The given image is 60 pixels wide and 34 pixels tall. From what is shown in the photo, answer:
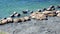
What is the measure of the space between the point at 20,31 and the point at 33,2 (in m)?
18.1

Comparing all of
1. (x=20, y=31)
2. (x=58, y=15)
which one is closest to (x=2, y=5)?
(x=58, y=15)

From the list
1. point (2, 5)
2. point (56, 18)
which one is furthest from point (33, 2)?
point (56, 18)

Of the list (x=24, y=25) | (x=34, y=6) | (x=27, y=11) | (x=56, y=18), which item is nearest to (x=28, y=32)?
(x=24, y=25)

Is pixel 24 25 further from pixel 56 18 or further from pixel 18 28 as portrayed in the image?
pixel 56 18

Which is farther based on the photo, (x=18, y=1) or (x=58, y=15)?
(x=18, y=1)

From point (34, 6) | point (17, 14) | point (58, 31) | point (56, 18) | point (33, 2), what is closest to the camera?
point (58, 31)

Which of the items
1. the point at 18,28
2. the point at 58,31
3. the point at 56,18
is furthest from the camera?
the point at 56,18

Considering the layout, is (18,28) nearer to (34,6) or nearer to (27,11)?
(27,11)

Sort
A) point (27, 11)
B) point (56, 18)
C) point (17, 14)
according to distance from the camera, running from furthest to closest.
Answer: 1. point (27, 11)
2. point (17, 14)
3. point (56, 18)

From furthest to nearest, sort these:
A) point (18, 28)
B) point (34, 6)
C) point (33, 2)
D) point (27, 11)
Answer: point (33, 2) → point (34, 6) → point (27, 11) → point (18, 28)

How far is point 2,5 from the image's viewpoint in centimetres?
3950

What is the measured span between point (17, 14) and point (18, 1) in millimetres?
12150

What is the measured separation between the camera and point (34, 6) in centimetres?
3850

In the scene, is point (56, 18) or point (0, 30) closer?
point (0, 30)
